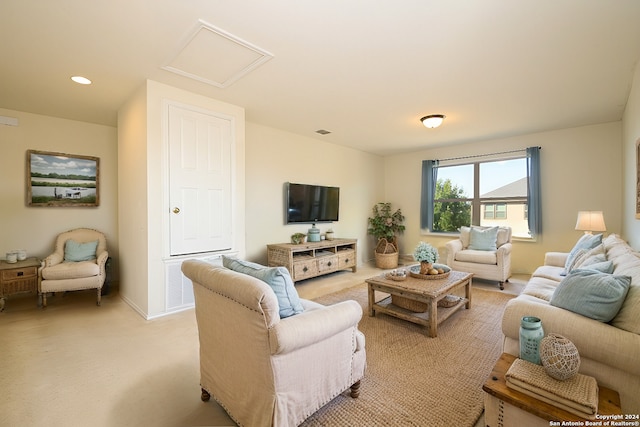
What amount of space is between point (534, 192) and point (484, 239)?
1296mm

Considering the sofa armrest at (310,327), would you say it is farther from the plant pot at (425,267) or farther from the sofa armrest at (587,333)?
the plant pot at (425,267)

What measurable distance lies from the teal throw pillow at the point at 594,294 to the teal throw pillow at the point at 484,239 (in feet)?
10.0

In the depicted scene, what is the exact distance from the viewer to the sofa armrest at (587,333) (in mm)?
1283

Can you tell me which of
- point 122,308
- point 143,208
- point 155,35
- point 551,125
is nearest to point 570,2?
point 155,35

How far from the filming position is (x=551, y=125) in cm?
444

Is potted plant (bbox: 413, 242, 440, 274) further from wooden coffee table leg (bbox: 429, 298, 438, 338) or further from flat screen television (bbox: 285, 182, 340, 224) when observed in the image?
flat screen television (bbox: 285, 182, 340, 224)

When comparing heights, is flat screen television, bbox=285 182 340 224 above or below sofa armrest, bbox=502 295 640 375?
above

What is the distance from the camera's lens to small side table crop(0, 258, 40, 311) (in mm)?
3156

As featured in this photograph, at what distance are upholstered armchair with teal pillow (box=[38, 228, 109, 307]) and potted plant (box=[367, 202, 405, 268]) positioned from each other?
4.65m

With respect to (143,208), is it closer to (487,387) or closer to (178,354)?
(178,354)

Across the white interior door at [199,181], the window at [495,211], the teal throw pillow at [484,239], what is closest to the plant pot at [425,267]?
the teal throw pillow at [484,239]

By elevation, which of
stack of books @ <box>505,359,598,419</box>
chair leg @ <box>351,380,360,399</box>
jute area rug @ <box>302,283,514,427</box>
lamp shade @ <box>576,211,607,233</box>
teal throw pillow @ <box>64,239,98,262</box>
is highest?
lamp shade @ <box>576,211,607,233</box>

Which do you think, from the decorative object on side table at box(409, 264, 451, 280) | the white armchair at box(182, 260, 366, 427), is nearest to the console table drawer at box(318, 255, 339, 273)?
the decorative object on side table at box(409, 264, 451, 280)

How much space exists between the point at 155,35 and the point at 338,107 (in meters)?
2.13
